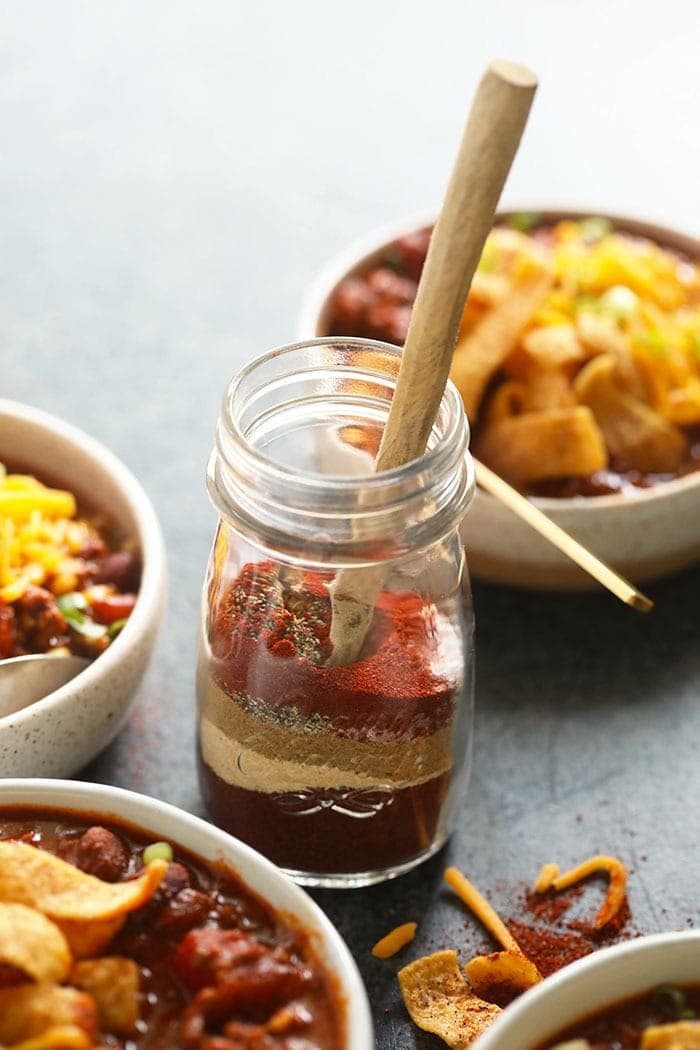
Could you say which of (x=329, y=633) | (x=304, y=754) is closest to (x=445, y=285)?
(x=329, y=633)

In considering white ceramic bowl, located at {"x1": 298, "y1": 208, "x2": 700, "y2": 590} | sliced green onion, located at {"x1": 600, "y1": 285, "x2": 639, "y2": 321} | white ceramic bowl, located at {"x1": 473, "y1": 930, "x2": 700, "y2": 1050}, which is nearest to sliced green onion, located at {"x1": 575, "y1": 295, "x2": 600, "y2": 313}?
sliced green onion, located at {"x1": 600, "y1": 285, "x2": 639, "y2": 321}

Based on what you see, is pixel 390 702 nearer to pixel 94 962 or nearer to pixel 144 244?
pixel 94 962

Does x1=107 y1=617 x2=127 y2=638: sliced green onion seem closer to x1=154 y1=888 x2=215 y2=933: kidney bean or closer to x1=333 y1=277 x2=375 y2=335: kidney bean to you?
x1=154 y1=888 x2=215 y2=933: kidney bean

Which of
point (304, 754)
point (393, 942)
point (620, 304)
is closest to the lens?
point (304, 754)

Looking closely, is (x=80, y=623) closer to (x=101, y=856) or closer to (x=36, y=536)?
(x=36, y=536)

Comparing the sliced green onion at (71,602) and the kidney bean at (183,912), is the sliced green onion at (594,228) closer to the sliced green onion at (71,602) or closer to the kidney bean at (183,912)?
the sliced green onion at (71,602)

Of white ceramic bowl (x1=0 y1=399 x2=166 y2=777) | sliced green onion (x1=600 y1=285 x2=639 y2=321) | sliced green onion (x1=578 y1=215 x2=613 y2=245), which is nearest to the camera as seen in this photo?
white ceramic bowl (x1=0 y1=399 x2=166 y2=777)
